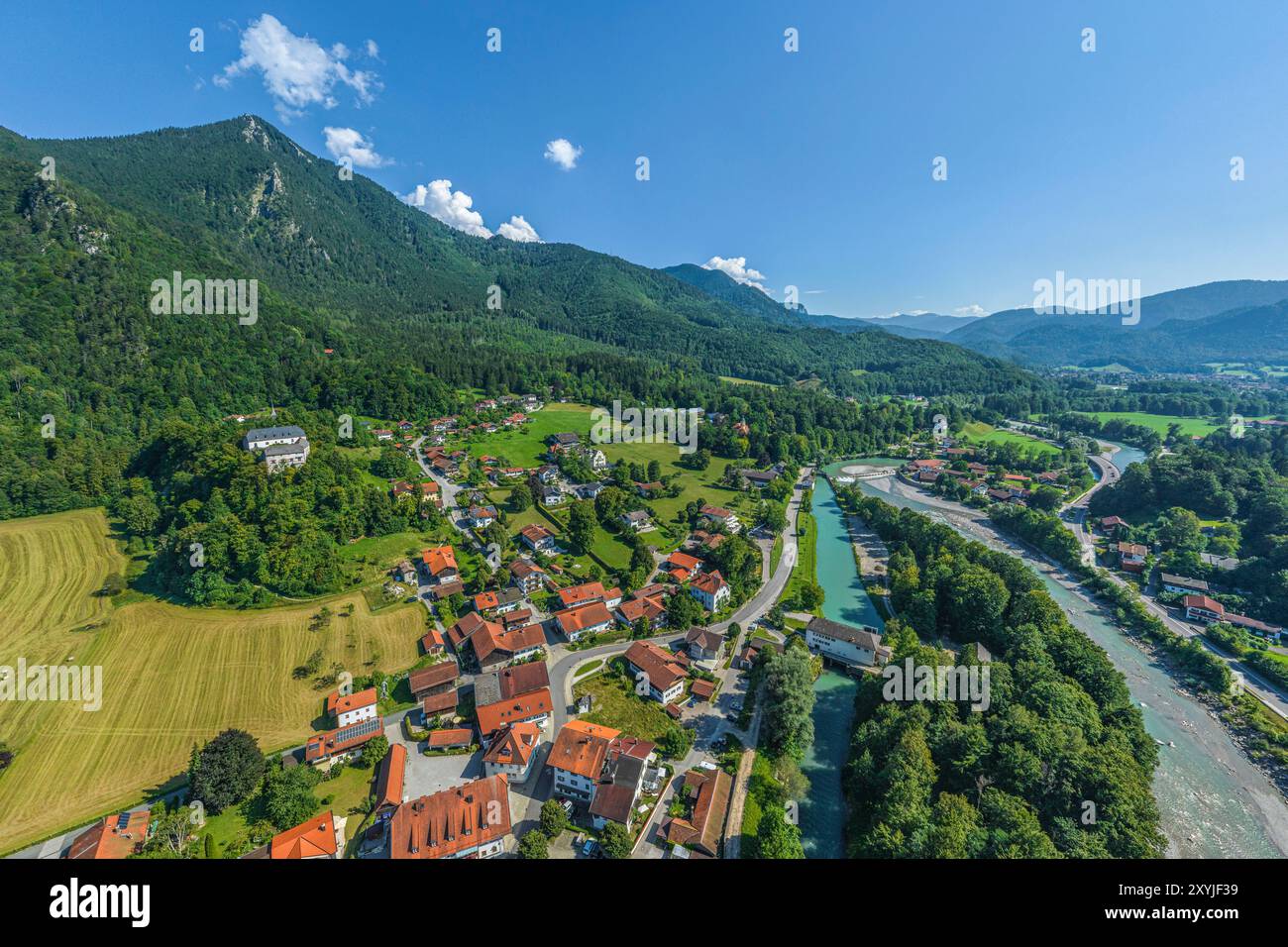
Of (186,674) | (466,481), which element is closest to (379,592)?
(186,674)

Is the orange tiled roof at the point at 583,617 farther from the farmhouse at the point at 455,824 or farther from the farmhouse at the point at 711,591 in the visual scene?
the farmhouse at the point at 455,824

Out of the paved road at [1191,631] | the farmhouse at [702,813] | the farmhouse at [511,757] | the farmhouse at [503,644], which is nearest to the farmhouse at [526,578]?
the farmhouse at [503,644]

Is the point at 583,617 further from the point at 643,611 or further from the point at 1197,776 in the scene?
the point at 1197,776

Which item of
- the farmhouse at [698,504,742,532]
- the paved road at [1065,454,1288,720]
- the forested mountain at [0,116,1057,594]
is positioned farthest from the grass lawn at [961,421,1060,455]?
the farmhouse at [698,504,742,532]

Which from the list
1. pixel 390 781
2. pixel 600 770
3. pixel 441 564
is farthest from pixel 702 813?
pixel 441 564

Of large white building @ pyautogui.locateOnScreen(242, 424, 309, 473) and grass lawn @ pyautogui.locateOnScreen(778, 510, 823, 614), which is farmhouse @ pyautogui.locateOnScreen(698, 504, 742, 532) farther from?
large white building @ pyautogui.locateOnScreen(242, 424, 309, 473)
